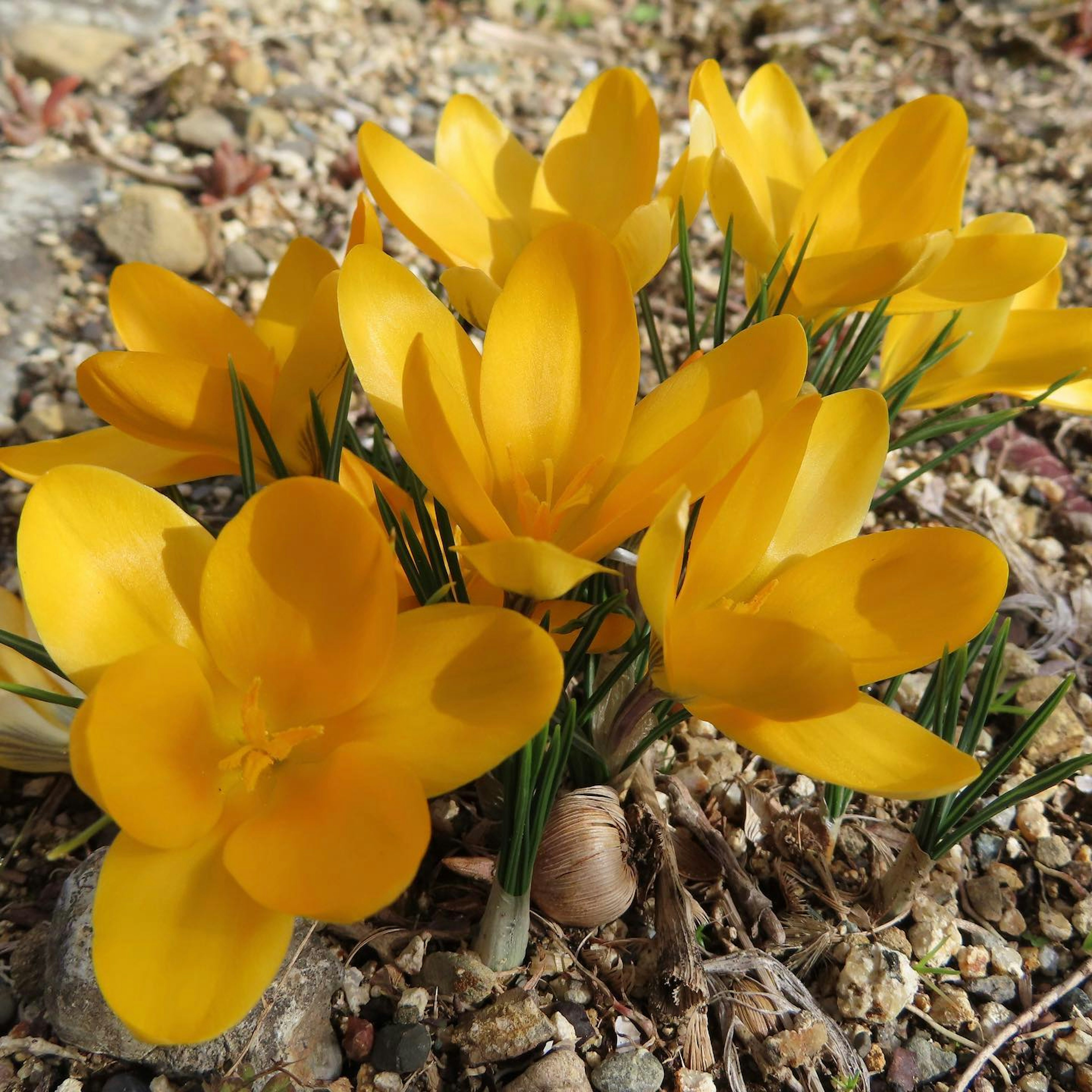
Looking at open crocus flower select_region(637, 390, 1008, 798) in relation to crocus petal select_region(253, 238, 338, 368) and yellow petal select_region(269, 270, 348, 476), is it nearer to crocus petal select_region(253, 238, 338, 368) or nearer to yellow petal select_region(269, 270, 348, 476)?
yellow petal select_region(269, 270, 348, 476)

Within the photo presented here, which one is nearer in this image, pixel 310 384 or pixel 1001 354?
pixel 310 384

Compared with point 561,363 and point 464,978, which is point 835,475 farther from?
point 464,978

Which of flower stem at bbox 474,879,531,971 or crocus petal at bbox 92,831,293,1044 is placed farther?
flower stem at bbox 474,879,531,971

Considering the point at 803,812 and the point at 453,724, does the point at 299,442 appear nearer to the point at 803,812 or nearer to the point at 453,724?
the point at 453,724

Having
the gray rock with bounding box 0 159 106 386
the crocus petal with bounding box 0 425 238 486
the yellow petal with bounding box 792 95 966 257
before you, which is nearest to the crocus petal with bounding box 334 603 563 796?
the crocus petal with bounding box 0 425 238 486

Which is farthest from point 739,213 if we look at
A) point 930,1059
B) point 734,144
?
point 930,1059

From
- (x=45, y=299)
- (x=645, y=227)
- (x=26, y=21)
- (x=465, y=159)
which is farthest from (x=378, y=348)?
(x=26, y=21)
